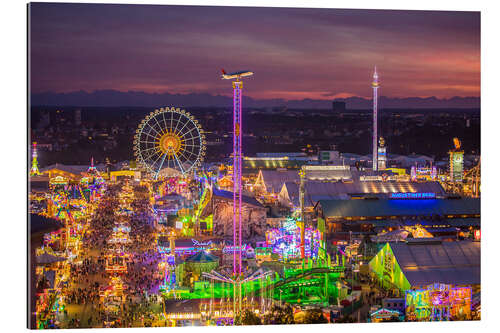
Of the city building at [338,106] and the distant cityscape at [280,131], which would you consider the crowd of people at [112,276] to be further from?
the city building at [338,106]

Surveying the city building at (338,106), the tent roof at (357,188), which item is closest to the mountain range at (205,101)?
the city building at (338,106)

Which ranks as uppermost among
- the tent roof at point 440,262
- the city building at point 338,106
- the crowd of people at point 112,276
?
the city building at point 338,106

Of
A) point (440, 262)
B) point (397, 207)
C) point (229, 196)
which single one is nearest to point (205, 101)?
point (229, 196)

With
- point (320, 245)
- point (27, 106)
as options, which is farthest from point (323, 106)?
point (27, 106)

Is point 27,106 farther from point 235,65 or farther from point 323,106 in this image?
point 323,106

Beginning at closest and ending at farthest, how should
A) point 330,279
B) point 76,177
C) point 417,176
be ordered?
point 330,279, point 76,177, point 417,176

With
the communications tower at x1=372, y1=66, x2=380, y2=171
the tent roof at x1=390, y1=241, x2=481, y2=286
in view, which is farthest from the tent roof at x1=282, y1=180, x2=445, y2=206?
the tent roof at x1=390, y1=241, x2=481, y2=286

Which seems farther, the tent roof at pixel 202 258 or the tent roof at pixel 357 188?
the tent roof at pixel 357 188

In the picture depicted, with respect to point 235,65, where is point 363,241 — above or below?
below

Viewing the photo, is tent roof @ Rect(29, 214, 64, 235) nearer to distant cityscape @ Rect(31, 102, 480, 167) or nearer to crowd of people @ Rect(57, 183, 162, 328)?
crowd of people @ Rect(57, 183, 162, 328)

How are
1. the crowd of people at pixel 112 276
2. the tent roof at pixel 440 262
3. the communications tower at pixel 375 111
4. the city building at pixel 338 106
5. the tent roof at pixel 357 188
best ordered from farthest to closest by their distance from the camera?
1. the tent roof at pixel 357 188
2. the city building at pixel 338 106
3. the communications tower at pixel 375 111
4. the tent roof at pixel 440 262
5. the crowd of people at pixel 112 276

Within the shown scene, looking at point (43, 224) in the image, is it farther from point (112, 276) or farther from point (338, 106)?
point (338, 106)
